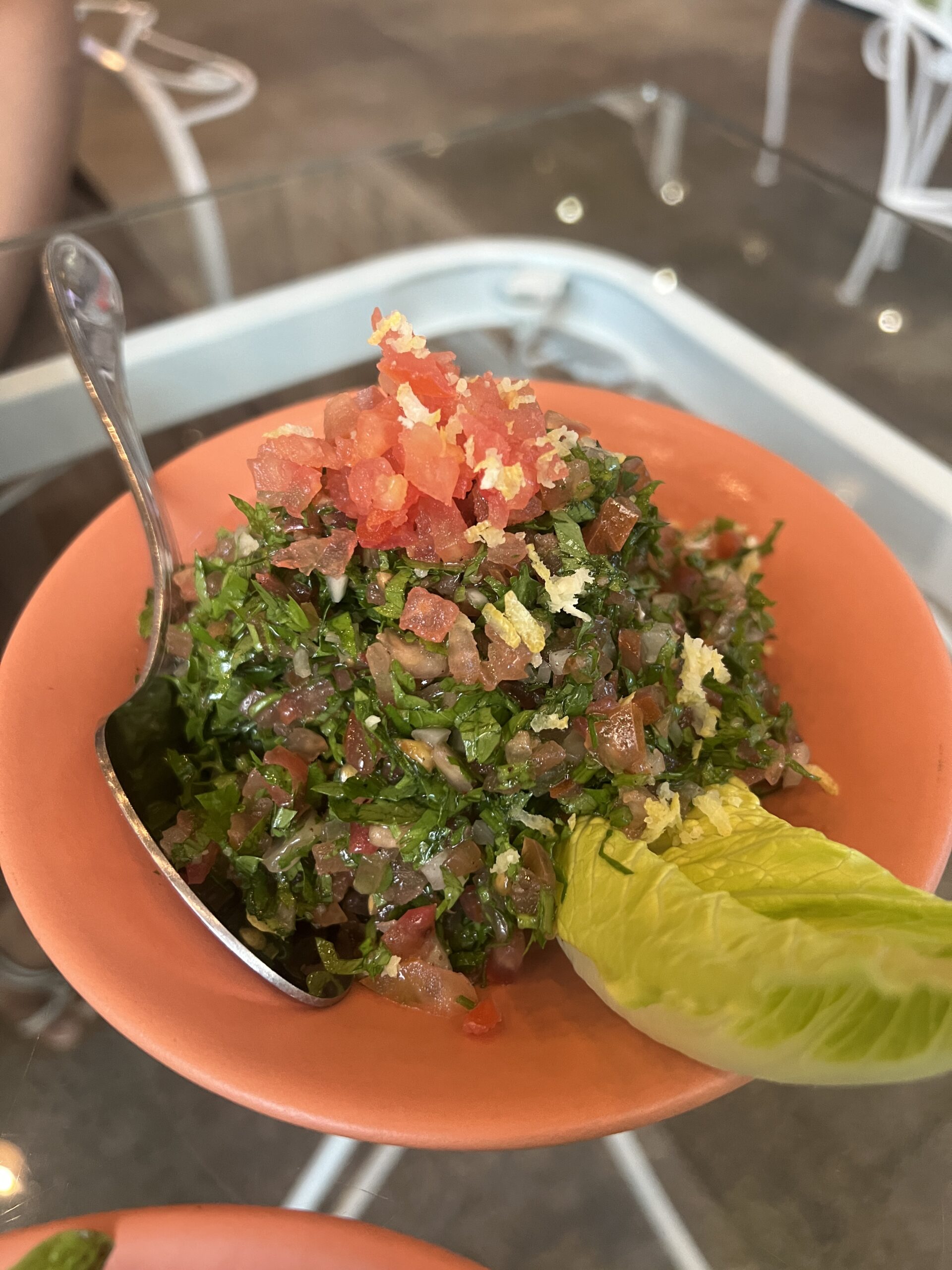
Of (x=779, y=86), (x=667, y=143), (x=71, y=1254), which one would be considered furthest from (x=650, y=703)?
(x=779, y=86)

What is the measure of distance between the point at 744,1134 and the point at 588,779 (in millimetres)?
460

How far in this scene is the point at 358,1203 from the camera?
3.42ft

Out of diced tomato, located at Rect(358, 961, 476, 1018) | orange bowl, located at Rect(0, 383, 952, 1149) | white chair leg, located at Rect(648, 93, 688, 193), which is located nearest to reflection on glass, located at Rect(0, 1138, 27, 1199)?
orange bowl, located at Rect(0, 383, 952, 1149)

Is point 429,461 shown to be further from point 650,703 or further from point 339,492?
point 650,703

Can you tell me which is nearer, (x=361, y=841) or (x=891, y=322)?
(x=361, y=841)

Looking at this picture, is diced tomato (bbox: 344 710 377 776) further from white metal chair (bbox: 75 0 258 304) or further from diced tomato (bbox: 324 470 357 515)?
white metal chair (bbox: 75 0 258 304)

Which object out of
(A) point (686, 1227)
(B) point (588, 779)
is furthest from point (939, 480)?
(A) point (686, 1227)

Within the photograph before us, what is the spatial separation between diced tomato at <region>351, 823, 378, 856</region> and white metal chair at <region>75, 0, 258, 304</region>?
1564 millimetres

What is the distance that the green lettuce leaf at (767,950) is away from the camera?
797mm

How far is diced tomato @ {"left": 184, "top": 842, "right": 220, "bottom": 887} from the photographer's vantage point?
3.90 ft

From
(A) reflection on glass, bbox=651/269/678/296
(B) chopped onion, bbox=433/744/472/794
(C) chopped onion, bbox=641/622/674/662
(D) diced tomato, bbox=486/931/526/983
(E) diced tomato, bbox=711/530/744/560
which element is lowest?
(D) diced tomato, bbox=486/931/526/983

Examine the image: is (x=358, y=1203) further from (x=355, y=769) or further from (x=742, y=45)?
(x=742, y=45)

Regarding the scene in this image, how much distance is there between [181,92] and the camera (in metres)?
5.45

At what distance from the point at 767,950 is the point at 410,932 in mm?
461
